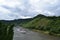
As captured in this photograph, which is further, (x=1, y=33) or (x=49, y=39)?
(x=49, y=39)

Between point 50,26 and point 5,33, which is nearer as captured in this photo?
point 5,33

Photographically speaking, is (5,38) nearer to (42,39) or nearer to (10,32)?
(10,32)

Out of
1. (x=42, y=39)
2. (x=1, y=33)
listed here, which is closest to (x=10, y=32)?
(x=1, y=33)

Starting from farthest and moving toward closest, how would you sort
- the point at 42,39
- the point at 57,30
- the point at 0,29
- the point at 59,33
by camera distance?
1. the point at 57,30
2. the point at 59,33
3. the point at 42,39
4. the point at 0,29

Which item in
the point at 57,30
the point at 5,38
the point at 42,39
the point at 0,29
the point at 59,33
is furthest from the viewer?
the point at 57,30

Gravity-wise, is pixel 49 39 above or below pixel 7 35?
below

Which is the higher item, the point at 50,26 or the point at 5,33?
the point at 5,33

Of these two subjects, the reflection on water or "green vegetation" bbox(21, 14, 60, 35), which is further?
"green vegetation" bbox(21, 14, 60, 35)

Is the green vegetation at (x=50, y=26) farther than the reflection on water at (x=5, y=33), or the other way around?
the green vegetation at (x=50, y=26)

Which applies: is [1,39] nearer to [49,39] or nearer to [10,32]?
[10,32]
